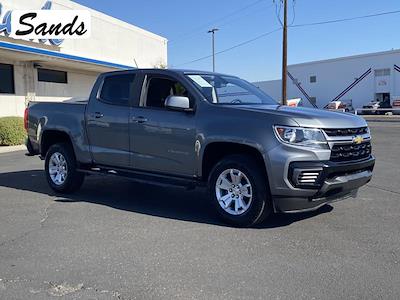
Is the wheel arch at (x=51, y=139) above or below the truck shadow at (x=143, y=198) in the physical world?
above

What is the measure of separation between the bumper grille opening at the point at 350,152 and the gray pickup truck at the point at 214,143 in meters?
0.01

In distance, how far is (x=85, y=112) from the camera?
7.79 m

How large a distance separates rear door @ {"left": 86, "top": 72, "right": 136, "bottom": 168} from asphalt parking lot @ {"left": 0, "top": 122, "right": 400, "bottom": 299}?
767 millimetres

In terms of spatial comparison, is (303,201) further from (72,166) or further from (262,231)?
(72,166)

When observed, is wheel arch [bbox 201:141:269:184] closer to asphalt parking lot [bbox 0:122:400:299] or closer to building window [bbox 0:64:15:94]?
asphalt parking lot [bbox 0:122:400:299]

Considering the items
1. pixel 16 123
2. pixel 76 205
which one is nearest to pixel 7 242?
pixel 76 205

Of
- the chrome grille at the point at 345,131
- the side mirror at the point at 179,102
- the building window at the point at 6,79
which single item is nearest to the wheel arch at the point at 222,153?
the side mirror at the point at 179,102

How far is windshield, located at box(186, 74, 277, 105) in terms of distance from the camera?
21.5 feet

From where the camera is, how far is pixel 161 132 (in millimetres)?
6668

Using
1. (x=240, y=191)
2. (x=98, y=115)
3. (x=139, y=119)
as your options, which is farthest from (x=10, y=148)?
(x=240, y=191)

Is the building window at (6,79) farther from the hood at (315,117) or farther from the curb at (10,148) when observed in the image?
the hood at (315,117)

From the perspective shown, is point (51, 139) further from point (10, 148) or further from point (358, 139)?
point (10, 148)

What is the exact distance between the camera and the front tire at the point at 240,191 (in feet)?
19.0

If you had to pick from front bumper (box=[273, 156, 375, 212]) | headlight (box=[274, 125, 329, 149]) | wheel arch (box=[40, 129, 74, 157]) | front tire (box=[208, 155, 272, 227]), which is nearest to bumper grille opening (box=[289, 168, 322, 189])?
front bumper (box=[273, 156, 375, 212])
